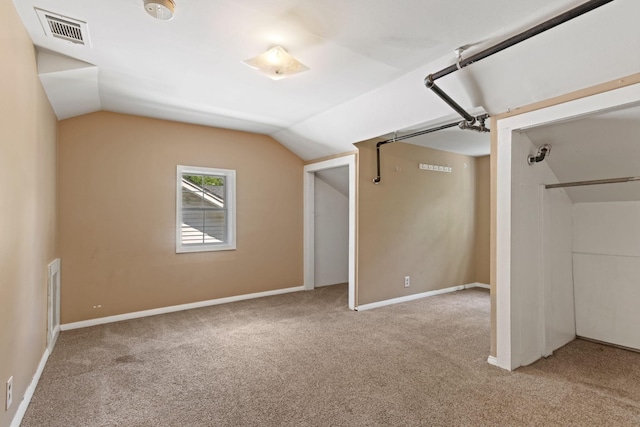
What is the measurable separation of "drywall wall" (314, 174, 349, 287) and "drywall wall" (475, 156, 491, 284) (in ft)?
7.68

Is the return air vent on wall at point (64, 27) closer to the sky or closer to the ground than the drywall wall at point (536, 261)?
closer to the sky

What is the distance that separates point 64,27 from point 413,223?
14.3 feet

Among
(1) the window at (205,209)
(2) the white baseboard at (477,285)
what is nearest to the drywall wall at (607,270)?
(2) the white baseboard at (477,285)

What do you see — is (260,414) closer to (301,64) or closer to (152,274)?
(301,64)

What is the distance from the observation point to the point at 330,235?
583 centimetres

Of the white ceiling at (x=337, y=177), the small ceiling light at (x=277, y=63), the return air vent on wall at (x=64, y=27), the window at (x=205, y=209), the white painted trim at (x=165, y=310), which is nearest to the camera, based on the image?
the return air vent on wall at (x=64, y=27)

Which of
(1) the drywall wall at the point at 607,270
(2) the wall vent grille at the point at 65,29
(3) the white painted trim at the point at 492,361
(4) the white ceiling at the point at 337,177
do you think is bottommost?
(3) the white painted trim at the point at 492,361

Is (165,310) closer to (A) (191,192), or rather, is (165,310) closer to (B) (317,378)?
(A) (191,192)

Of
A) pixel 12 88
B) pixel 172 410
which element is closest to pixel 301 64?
pixel 12 88

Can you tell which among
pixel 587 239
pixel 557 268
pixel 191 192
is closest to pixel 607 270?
pixel 587 239

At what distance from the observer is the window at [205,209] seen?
4375 millimetres

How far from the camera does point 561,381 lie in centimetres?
247

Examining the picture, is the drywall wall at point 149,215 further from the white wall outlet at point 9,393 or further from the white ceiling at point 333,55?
the white wall outlet at point 9,393

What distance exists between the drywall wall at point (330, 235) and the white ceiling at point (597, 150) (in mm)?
3150
